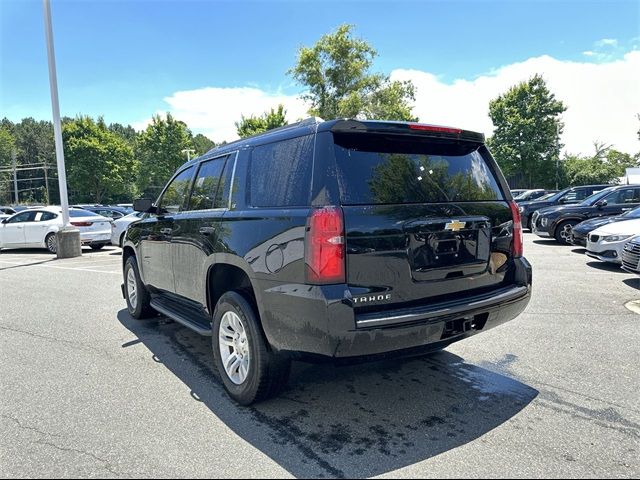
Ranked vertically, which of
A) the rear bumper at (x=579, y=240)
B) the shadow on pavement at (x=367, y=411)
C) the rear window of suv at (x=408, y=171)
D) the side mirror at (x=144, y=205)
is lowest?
the shadow on pavement at (x=367, y=411)

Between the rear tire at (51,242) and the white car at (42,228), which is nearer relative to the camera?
the rear tire at (51,242)

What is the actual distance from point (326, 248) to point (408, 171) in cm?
92

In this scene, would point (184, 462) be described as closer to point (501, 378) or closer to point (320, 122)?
point (320, 122)

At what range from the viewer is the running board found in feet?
13.0

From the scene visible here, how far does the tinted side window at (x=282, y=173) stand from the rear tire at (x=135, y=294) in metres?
2.98

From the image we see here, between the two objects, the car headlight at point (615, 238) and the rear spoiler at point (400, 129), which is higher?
the rear spoiler at point (400, 129)

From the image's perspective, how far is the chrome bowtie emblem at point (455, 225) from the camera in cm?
314

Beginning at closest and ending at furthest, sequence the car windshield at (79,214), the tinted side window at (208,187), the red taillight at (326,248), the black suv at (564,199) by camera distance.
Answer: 1. the red taillight at (326,248)
2. the tinted side window at (208,187)
3. the car windshield at (79,214)
4. the black suv at (564,199)

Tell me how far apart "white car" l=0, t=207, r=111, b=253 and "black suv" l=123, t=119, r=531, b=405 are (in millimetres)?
13027

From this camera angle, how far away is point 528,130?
142 ft

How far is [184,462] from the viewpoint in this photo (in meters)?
2.66

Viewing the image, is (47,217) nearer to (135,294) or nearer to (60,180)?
(60,180)

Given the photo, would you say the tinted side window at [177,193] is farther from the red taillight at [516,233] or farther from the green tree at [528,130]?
the green tree at [528,130]

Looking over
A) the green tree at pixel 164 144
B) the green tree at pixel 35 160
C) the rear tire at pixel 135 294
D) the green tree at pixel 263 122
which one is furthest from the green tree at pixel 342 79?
the green tree at pixel 35 160
